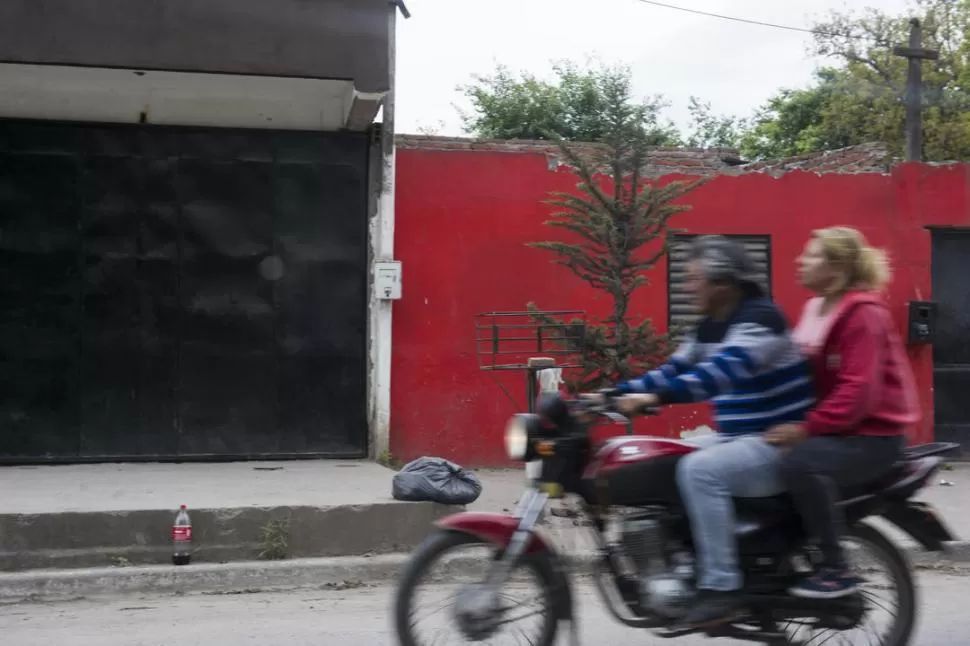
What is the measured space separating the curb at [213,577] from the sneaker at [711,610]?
235 cm

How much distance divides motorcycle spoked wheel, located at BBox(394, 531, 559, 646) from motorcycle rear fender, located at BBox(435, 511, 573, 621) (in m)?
0.02

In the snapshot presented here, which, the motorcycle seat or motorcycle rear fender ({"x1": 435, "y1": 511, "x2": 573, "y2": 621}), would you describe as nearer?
motorcycle rear fender ({"x1": 435, "y1": 511, "x2": 573, "y2": 621})

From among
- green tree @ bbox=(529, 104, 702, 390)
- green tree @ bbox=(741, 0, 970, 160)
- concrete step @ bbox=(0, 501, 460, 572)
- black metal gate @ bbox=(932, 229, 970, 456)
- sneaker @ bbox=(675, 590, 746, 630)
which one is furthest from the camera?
green tree @ bbox=(741, 0, 970, 160)

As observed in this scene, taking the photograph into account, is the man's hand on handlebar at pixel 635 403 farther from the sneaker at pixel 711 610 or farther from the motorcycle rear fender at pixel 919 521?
the motorcycle rear fender at pixel 919 521

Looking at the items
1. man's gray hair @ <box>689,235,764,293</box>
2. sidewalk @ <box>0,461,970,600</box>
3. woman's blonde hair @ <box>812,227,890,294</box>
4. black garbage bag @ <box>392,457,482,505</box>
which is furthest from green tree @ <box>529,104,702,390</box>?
man's gray hair @ <box>689,235,764,293</box>

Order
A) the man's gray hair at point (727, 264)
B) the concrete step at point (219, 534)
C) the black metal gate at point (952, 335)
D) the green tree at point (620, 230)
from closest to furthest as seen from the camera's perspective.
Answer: the man's gray hair at point (727, 264)
the concrete step at point (219, 534)
the green tree at point (620, 230)
the black metal gate at point (952, 335)

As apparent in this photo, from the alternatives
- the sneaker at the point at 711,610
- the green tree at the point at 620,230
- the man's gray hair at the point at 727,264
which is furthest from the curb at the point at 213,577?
the man's gray hair at the point at 727,264

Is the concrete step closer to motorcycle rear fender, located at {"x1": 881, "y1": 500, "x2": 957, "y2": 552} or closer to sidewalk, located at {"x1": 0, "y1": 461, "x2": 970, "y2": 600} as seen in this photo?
Result: sidewalk, located at {"x1": 0, "y1": 461, "x2": 970, "y2": 600}

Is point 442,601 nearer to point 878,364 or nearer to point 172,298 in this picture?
point 878,364

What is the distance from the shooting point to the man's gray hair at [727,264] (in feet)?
13.7

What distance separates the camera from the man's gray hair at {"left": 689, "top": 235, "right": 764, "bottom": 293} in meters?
4.16

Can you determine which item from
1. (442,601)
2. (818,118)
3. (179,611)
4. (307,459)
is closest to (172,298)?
(307,459)

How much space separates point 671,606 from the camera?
3.94 m

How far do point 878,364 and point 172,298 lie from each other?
7.30m
